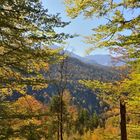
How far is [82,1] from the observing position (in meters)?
10.2

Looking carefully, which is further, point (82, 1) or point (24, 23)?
point (24, 23)

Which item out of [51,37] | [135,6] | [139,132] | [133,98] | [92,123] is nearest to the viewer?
[135,6]

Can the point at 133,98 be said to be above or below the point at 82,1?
below

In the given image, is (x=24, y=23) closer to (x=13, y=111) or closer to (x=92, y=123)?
(x=13, y=111)

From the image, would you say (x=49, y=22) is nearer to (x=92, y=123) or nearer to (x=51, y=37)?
(x=51, y=37)

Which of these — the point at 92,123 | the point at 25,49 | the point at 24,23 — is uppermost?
the point at 24,23

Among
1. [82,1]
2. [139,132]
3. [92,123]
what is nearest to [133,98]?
[139,132]

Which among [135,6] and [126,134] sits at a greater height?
[135,6]

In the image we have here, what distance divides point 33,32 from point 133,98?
14.1ft

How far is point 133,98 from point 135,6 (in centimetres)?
402

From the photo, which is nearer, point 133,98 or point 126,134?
point 133,98

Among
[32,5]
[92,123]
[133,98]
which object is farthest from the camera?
[92,123]

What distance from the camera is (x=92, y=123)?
6981cm

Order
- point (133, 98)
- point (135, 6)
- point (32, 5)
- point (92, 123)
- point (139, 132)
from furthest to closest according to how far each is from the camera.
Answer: point (92, 123)
point (139, 132)
point (133, 98)
point (32, 5)
point (135, 6)
